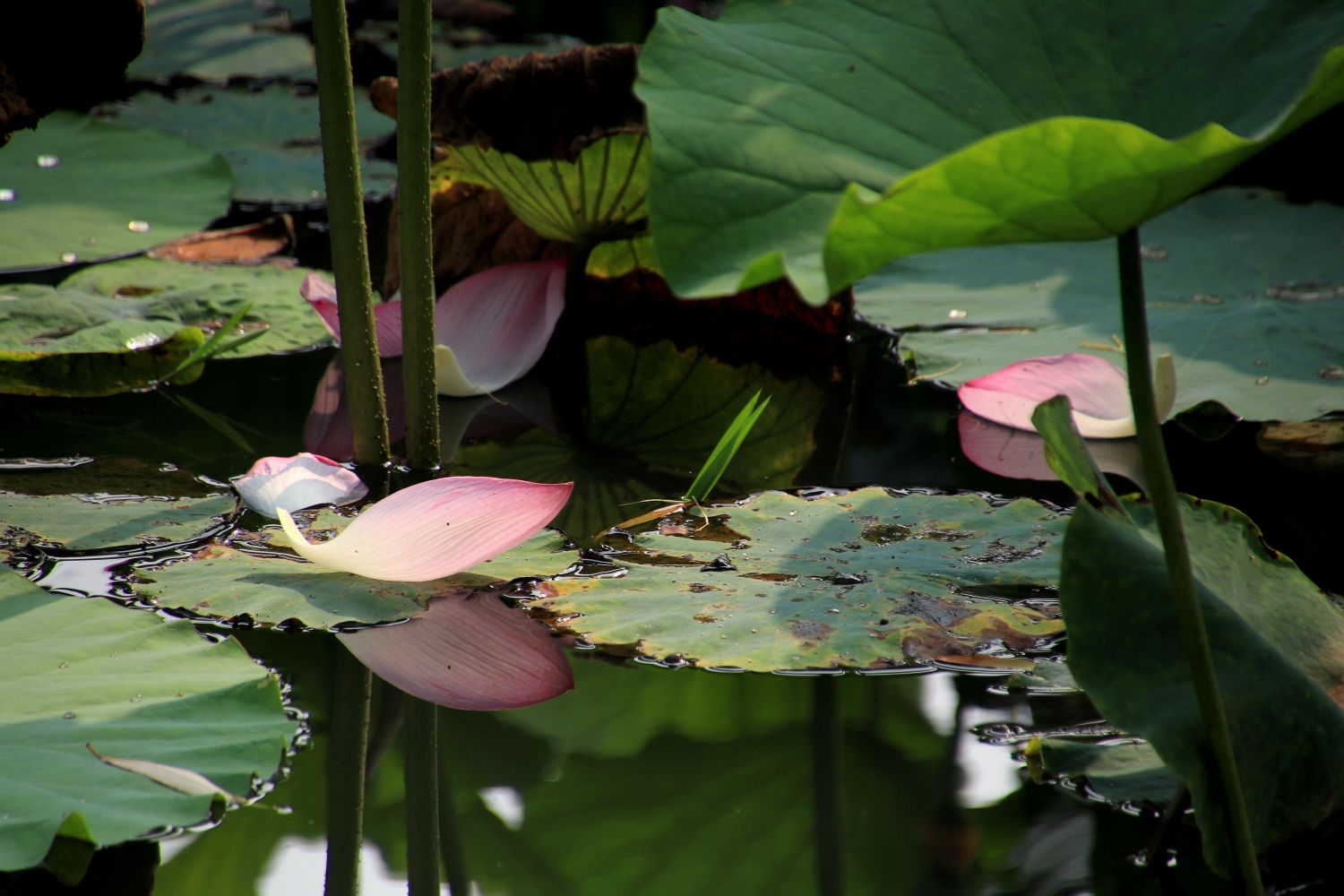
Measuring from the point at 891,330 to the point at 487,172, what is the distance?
1.77ft

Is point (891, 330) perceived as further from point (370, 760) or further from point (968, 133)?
point (370, 760)

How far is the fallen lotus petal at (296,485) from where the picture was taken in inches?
34.9

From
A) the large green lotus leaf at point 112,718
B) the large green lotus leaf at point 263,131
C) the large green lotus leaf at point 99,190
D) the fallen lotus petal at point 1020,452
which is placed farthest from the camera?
the large green lotus leaf at point 263,131

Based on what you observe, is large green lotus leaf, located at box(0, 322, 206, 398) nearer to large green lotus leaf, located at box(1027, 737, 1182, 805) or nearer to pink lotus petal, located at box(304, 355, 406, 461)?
pink lotus petal, located at box(304, 355, 406, 461)

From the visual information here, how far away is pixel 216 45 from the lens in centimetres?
291

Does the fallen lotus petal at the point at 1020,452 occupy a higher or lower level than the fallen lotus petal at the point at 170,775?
higher

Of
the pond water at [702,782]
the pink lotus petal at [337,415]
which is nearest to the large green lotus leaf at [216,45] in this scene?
the pink lotus petal at [337,415]

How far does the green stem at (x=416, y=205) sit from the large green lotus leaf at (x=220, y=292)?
458 millimetres

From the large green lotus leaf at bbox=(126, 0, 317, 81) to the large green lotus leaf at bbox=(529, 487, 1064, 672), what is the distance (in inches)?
99.3

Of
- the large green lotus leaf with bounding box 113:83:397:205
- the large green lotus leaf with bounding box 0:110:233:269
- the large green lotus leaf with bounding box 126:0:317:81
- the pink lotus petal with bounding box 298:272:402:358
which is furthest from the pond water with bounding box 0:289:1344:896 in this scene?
the large green lotus leaf with bounding box 126:0:317:81

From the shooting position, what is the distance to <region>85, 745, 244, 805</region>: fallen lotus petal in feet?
1.77

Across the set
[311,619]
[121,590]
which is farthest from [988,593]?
[121,590]

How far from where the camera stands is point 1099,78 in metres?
0.59

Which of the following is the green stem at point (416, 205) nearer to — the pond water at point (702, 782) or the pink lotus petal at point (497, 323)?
the pond water at point (702, 782)
